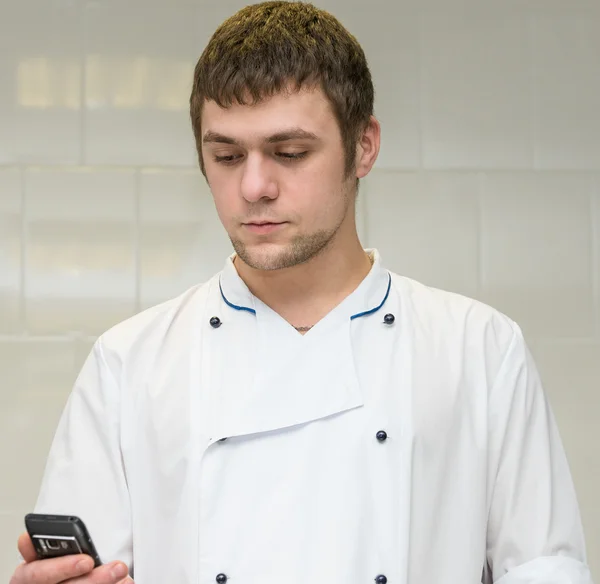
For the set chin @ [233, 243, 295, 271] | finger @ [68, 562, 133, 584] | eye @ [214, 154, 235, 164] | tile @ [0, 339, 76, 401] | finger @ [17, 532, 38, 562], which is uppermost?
eye @ [214, 154, 235, 164]

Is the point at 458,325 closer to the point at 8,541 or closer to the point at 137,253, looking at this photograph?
the point at 137,253

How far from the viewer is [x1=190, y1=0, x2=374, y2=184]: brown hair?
1441mm

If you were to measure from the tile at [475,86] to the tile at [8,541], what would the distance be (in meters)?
1.23

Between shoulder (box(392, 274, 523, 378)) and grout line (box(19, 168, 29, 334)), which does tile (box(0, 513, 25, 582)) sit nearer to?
grout line (box(19, 168, 29, 334))

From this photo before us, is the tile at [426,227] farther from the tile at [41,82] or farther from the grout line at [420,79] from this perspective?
the tile at [41,82]

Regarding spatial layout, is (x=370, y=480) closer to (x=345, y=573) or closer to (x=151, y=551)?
(x=345, y=573)

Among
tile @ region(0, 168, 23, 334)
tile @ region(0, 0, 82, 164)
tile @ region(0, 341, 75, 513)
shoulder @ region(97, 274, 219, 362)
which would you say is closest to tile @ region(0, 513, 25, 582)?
tile @ region(0, 341, 75, 513)

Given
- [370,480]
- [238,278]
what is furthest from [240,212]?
[370,480]

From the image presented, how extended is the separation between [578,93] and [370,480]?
140cm

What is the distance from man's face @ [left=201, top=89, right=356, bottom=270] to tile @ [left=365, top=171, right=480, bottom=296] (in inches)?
38.7

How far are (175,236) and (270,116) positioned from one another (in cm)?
103

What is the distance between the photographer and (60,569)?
1298mm

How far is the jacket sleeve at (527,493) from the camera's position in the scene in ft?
4.79

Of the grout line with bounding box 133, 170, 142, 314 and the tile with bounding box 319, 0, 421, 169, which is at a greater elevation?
the tile with bounding box 319, 0, 421, 169
